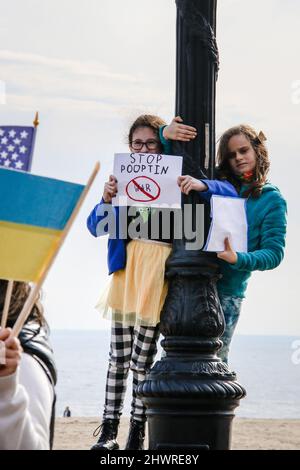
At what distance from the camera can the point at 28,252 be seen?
3.70 meters

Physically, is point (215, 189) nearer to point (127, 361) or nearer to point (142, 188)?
point (142, 188)

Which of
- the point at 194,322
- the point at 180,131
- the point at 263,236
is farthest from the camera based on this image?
the point at 263,236

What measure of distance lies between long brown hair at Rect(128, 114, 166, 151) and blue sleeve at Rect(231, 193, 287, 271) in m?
0.65

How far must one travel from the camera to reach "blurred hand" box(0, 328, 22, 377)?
3490 millimetres

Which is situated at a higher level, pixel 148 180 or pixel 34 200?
pixel 148 180

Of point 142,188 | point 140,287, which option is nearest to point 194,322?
point 140,287

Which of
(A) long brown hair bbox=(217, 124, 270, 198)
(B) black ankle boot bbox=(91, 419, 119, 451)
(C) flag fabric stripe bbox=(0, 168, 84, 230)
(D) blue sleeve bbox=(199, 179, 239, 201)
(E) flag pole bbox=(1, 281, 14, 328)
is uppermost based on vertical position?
(A) long brown hair bbox=(217, 124, 270, 198)

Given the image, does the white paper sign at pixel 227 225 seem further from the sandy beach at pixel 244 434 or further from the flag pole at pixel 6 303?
the flag pole at pixel 6 303

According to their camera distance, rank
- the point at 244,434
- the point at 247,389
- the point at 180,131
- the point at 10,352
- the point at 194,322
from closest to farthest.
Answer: the point at 10,352, the point at 194,322, the point at 180,131, the point at 244,434, the point at 247,389

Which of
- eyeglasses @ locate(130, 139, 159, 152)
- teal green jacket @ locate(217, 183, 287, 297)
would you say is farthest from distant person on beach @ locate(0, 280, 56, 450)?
eyeglasses @ locate(130, 139, 159, 152)

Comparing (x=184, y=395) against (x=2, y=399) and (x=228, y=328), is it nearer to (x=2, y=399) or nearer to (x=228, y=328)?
(x=228, y=328)

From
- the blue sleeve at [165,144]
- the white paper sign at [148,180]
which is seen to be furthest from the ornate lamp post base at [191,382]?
the blue sleeve at [165,144]

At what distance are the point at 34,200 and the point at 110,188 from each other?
2396 millimetres

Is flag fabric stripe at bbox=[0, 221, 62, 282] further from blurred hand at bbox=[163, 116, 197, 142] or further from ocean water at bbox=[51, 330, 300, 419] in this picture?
ocean water at bbox=[51, 330, 300, 419]
